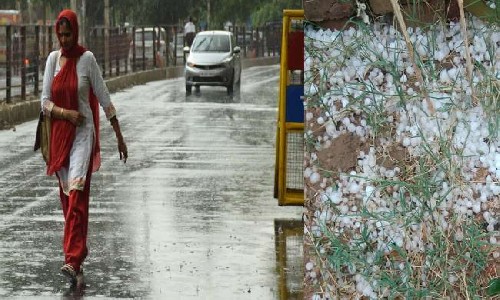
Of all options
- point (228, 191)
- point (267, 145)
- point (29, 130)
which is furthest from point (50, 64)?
point (29, 130)

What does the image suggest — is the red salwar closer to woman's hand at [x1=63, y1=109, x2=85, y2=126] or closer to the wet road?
the wet road

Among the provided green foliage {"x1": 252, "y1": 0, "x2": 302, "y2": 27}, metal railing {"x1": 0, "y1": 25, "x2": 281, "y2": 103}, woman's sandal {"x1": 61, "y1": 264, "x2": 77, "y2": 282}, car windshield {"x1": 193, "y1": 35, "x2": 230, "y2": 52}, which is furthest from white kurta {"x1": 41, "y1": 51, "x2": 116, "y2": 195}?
green foliage {"x1": 252, "y1": 0, "x2": 302, "y2": 27}

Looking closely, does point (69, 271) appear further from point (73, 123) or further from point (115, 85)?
point (115, 85)

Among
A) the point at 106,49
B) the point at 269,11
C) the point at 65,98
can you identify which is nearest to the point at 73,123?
the point at 65,98

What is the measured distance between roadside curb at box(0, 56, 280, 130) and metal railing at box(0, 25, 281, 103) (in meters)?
0.36

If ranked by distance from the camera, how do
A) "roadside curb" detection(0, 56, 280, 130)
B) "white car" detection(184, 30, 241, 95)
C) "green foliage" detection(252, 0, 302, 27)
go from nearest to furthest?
"roadside curb" detection(0, 56, 280, 130), "white car" detection(184, 30, 241, 95), "green foliage" detection(252, 0, 302, 27)

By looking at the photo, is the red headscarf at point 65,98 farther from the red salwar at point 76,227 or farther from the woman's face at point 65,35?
the red salwar at point 76,227

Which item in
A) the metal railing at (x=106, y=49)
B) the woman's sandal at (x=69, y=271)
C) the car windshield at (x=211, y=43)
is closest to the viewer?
the woman's sandal at (x=69, y=271)

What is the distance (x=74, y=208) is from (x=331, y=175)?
13.0ft

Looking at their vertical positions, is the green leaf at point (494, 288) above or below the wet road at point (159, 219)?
above

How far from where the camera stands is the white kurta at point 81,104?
9.66 metres

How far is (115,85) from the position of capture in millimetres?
38344

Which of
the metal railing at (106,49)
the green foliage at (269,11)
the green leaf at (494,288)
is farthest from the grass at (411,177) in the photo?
the green foliage at (269,11)

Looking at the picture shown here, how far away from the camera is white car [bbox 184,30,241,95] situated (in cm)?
3838
